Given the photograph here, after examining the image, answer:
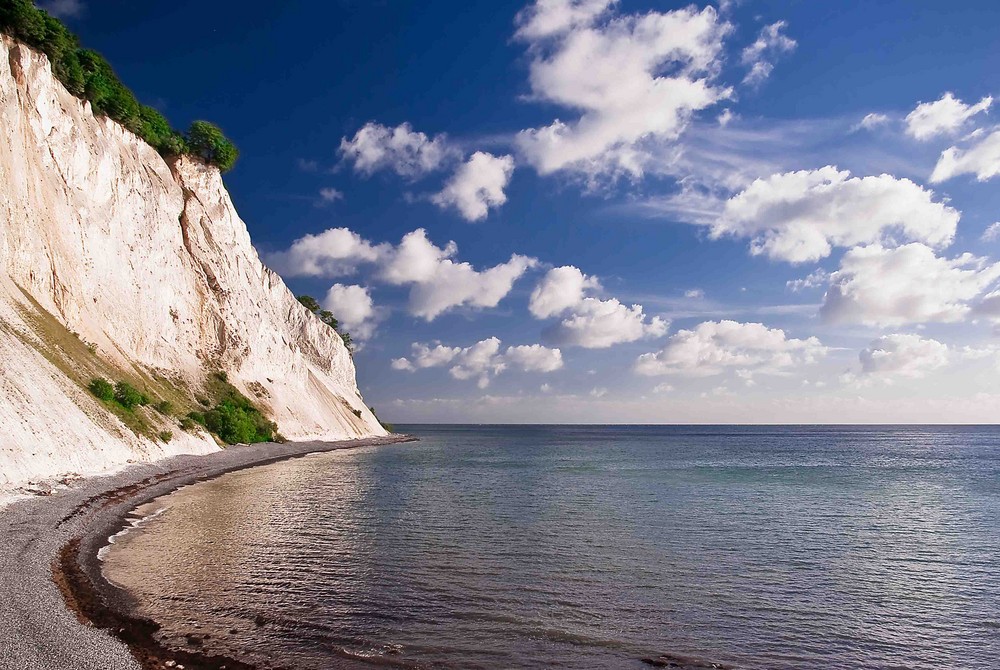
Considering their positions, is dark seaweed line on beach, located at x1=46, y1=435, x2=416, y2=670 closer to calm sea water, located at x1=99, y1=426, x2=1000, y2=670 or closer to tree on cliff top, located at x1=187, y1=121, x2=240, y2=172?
calm sea water, located at x1=99, y1=426, x2=1000, y2=670

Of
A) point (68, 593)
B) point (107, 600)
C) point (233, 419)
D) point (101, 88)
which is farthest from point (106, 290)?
point (107, 600)

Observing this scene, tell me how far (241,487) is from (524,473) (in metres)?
20.5

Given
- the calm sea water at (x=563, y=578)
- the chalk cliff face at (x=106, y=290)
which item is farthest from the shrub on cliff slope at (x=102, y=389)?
the calm sea water at (x=563, y=578)

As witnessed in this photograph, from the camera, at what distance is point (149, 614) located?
12266 millimetres

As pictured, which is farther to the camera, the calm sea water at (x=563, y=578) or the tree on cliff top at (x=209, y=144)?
the tree on cliff top at (x=209, y=144)

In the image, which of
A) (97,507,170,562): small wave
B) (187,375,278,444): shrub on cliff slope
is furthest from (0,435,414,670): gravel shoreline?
(187,375,278,444): shrub on cliff slope

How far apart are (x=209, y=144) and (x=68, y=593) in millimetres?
56839

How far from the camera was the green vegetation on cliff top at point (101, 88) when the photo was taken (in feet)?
125

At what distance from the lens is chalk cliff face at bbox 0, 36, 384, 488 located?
84.9 feet

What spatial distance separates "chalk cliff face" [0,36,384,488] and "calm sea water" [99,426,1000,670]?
17.0 feet

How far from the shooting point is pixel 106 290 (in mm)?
41625

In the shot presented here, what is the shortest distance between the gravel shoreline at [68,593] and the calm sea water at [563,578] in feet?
2.40

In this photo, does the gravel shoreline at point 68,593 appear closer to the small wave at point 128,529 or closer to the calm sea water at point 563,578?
the small wave at point 128,529

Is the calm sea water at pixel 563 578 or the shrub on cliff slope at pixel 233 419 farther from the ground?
the shrub on cliff slope at pixel 233 419
